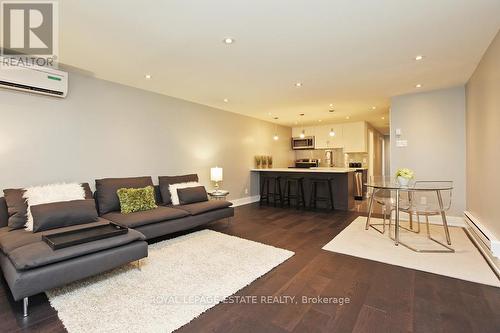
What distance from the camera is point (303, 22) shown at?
2.27m

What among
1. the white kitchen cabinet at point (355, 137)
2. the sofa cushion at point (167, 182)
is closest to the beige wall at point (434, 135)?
the white kitchen cabinet at point (355, 137)

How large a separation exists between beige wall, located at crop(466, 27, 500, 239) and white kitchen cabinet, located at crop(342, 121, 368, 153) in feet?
11.3

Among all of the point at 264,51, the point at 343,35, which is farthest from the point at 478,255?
the point at 264,51

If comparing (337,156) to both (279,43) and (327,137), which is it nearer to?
(327,137)

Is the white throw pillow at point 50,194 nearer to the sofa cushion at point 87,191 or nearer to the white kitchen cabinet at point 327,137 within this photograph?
the sofa cushion at point 87,191

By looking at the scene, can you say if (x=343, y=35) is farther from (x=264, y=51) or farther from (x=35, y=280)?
(x=35, y=280)

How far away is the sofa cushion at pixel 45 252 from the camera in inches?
73.2

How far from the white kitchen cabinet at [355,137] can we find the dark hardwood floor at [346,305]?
17.7 ft

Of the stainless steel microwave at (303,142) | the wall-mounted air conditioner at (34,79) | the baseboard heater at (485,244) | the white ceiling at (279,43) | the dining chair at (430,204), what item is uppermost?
the white ceiling at (279,43)

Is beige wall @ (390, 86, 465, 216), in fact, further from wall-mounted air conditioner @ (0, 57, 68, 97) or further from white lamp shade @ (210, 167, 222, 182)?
wall-mounted air conditioner @ (0, 57, 68, 97)

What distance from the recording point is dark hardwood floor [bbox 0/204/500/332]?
1.70 meters

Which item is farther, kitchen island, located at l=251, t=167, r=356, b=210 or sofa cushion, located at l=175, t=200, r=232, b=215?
kitchen island, located at l=251, t=167, r=356, b=210

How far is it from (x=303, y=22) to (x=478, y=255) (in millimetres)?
3357

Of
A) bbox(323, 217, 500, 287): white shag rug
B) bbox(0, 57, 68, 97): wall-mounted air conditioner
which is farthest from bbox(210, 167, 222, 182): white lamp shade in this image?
bbox(0, 57, 68, 97): wall-mounted air conditioner
